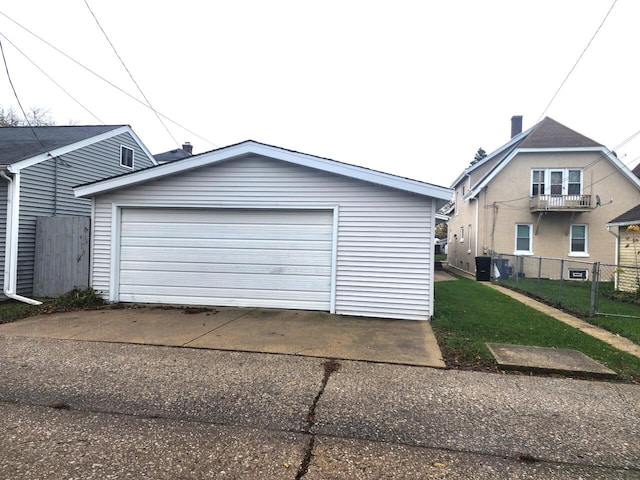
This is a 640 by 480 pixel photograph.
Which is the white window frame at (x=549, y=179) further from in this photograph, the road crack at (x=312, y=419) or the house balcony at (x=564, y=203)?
the road crack at (x=312, y=419)

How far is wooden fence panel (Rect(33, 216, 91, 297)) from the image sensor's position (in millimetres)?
9180

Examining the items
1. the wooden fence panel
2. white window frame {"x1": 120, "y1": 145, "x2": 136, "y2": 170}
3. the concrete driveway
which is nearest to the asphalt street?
the concrete driveway

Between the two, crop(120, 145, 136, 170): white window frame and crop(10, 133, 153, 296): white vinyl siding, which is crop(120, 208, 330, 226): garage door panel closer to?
crop(10, 133, 153, 296): white vinyl siding

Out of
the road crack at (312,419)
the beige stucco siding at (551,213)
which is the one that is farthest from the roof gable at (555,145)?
the road crack at (312,419)

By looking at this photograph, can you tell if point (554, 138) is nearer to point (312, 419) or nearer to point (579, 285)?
point (579, 285)

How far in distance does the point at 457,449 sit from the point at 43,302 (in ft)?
30.4

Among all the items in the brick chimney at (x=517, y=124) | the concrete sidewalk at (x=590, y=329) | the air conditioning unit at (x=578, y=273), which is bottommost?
the concrete sidewalk at (x=590, y=329)

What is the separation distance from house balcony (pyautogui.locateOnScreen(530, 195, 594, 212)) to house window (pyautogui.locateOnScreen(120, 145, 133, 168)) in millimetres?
16518

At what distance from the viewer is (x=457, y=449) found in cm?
293

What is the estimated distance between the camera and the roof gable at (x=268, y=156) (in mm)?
7277

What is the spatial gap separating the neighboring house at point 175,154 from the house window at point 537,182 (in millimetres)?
17970

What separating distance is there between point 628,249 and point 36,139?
1904 centimetres

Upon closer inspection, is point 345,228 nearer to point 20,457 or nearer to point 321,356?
point 321,356

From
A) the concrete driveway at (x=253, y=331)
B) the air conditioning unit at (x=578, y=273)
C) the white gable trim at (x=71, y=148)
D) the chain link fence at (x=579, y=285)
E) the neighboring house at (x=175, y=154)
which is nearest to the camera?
the concrete driveway at (x=253, y=331)
